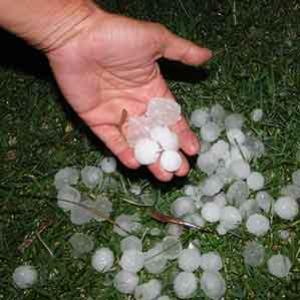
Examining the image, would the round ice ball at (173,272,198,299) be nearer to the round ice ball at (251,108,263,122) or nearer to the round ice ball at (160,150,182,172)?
the round ice ball at (160,150,182,172)

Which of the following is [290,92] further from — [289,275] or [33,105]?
[33,105]

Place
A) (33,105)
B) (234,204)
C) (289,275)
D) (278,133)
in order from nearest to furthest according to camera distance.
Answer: (289,275) → (234,204) → (278,133) → (33,105)

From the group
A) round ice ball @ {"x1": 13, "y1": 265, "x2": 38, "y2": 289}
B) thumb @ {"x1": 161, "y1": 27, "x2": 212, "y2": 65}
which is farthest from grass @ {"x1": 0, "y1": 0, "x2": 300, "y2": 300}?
thumb @ {"x1": 161, "y1": 27, "x2": 212, "y2": 65}

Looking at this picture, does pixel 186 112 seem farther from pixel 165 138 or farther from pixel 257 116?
pixel 165 138

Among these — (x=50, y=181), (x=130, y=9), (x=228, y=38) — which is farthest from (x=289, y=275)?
(x=130, y=9)

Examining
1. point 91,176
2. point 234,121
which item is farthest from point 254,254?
point 91,176

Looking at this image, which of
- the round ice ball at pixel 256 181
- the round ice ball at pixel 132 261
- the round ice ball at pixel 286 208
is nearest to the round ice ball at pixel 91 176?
the round ice ball at pixel 132 261

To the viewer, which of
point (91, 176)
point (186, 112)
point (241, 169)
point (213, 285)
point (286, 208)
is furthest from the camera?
point (186, 112)
